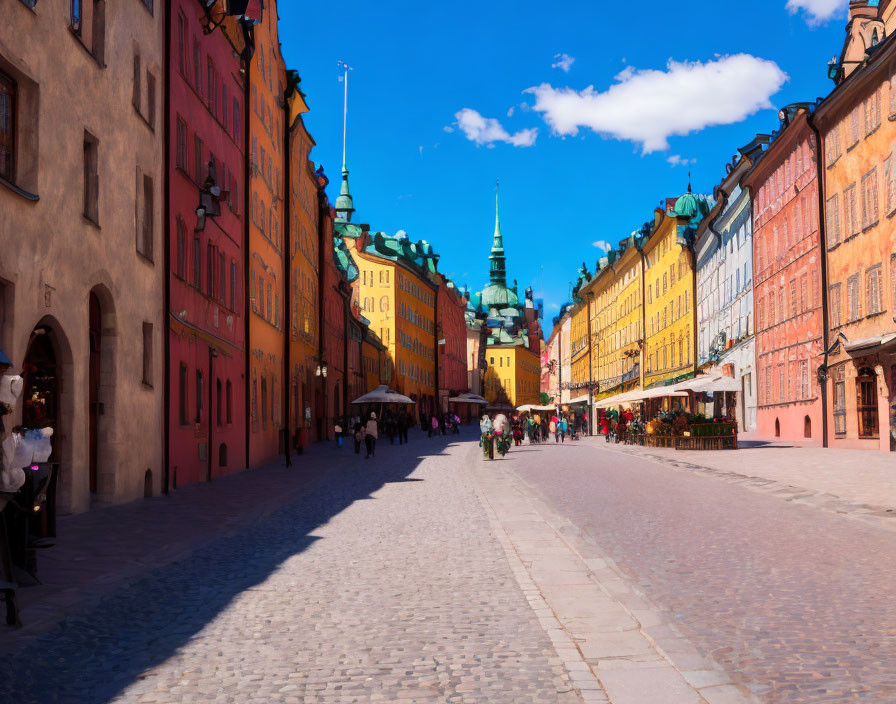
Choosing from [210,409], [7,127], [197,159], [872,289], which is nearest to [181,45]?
[197,159]

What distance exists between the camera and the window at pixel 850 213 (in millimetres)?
35375

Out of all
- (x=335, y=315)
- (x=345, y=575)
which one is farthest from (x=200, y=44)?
(x=335, y=315)

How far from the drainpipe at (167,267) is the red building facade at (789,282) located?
25.0 metres

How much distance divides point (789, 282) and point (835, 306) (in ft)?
19.3

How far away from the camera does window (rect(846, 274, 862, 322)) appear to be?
1387 inches

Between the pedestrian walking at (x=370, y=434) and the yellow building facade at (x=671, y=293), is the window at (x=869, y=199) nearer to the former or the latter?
the pedestrian walking at (x=370, y=434)

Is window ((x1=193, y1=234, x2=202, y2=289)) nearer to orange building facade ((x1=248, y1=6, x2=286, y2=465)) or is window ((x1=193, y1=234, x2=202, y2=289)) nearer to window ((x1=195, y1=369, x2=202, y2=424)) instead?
window ((x1=195, y1=369, x2=202, y2=424))

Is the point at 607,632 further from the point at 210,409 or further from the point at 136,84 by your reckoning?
the point at 210,409

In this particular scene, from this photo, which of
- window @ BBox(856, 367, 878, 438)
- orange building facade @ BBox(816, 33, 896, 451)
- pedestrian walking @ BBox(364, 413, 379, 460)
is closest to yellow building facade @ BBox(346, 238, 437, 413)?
pedestrian walking @ BBox(364, 413, 379, 460)

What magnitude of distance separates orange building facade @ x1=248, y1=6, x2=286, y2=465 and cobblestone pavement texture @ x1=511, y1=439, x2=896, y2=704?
1724 centimetres

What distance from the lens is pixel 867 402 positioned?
34.9 meters

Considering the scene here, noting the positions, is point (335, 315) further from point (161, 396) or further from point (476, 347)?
point (476, 347)

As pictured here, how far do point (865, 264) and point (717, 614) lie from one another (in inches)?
1166

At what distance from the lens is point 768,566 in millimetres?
9742
